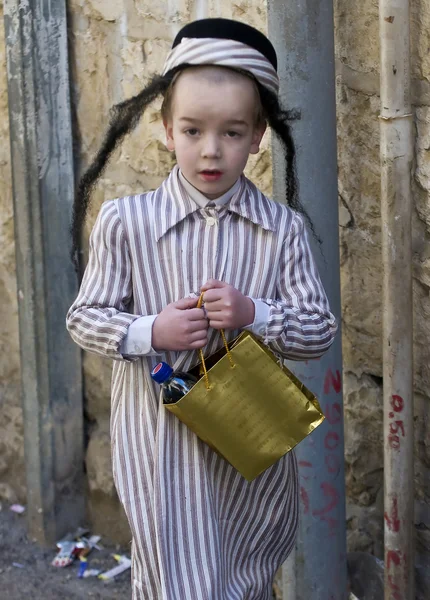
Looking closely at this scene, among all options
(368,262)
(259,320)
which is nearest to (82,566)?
(368,262)

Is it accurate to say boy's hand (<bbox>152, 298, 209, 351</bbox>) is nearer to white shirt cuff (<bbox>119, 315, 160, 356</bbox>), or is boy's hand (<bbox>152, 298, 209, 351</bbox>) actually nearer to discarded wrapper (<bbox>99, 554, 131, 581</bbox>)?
white shirt cuff (<bbox>119, 315, 160, 356</bbox>)

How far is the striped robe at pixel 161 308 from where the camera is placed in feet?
7.15

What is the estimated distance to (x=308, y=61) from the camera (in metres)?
2.67

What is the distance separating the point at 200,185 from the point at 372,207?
3.00 ft

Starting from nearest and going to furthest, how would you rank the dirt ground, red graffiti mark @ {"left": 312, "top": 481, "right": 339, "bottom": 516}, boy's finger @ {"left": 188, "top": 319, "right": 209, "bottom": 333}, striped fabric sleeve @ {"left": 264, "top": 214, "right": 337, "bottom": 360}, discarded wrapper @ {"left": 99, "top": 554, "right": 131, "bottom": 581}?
boy's finger @ {"left": 188, "top": 319, "right": 209, "bottom": 333} → striped fabric sleeve @ {"left": 264, "top": 214, "right": 337, "bottom": 360} → red graffiti mark @ {"left": 312, "top": 481, "right": 339, "bottom": 516} → the dirt ground → discarded wrapper @ {"left": 99, "top": 554, "right": 131, "bottom": 581}

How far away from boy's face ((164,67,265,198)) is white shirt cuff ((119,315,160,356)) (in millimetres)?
314

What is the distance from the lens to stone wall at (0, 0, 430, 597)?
2.88 metres

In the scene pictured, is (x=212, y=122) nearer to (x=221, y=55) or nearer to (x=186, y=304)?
(x=221, y=55)

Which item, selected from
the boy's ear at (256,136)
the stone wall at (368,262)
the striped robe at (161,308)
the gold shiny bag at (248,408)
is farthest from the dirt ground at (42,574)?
the boy's ear at (256,136)

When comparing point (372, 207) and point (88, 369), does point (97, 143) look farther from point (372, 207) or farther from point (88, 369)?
point (372, 207)

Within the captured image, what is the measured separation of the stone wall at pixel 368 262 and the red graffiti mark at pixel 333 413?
0.80 ft

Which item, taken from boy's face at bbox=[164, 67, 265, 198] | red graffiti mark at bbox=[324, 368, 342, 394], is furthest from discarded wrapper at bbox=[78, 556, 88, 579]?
boy's face at bbox=[164, 67, 265, 198]

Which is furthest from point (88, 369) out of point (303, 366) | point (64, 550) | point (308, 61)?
point (308, 61)

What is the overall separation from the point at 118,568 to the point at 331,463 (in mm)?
1196
